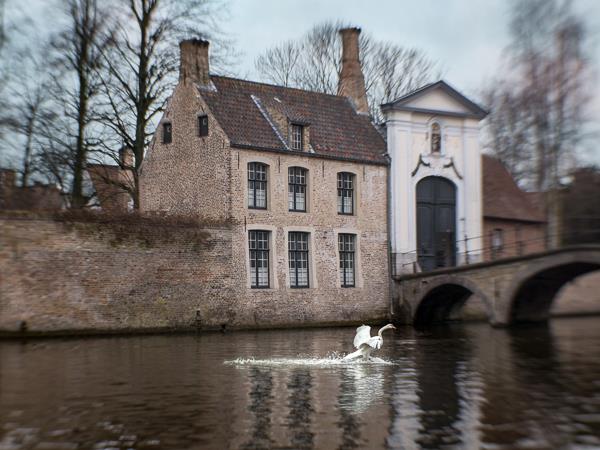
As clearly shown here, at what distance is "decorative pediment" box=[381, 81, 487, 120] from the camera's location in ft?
96.0

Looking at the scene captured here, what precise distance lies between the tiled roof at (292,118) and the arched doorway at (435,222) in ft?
Answer: 6.66

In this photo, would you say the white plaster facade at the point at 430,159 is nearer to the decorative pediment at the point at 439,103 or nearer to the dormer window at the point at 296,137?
the decorative pediment at the point at 439,103

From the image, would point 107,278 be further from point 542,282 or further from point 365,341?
point 542,282

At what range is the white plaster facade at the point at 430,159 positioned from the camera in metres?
29.0

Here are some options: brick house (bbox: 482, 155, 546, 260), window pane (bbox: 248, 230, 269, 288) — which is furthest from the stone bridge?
window pane (bbox: 248, 230, 269, 288)

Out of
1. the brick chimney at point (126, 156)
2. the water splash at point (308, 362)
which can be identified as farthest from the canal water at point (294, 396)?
the brick chimney at point (126, 156)

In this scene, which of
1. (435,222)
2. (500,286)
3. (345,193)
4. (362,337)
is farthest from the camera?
(435,222)

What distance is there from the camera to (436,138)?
98.8ft

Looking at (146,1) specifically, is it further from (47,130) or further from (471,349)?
(471,349)

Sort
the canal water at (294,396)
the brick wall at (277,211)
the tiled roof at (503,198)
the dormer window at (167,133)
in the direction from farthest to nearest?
the tiled roof at (503,198) → the dormer window at (167,133) → the brick wall at (277,211) → the canal water at (294,396)

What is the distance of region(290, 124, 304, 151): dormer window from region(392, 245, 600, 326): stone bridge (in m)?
5.24

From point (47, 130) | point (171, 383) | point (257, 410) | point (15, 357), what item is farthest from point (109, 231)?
point (257, 410)

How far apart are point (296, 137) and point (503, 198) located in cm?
1024

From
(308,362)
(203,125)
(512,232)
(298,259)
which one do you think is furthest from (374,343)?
(512,232)
